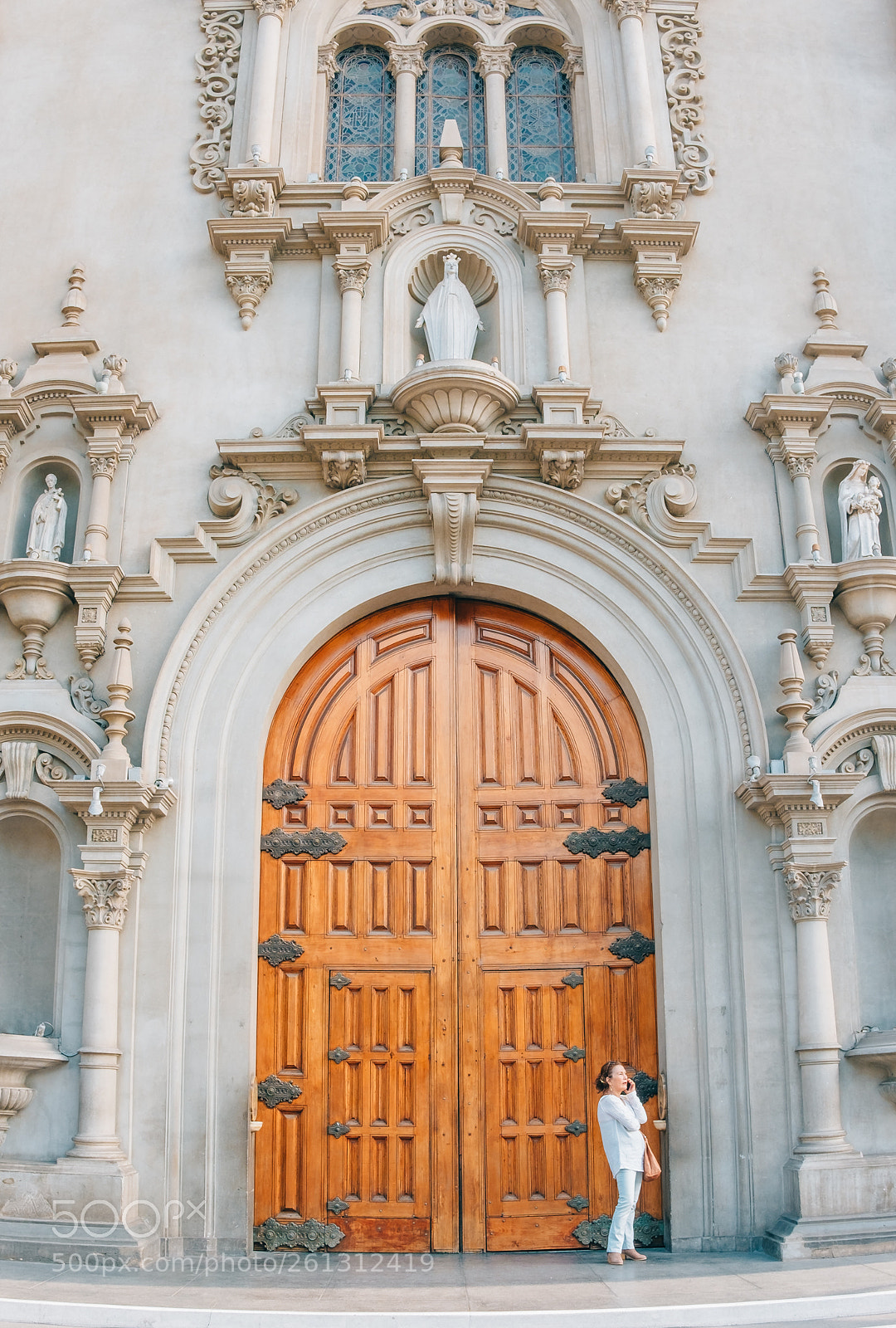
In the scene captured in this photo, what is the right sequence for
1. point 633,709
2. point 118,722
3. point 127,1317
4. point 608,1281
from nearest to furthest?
1. point 127,1317
2. point 608,1281
3. point 118,722
4. point 633,709

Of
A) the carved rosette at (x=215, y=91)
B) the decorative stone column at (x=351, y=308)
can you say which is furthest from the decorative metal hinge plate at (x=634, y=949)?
the carved rosette at (x=215, y=91)

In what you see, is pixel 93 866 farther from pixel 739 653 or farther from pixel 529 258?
pixel 529 258

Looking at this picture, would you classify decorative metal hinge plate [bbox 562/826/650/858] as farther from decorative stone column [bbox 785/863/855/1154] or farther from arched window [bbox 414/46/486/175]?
arched window [bbox 414/46/486/175]

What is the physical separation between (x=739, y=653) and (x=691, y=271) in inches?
146

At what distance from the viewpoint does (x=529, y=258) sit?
11.8m

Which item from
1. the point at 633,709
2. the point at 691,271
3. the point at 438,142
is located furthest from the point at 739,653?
the point at 438,142

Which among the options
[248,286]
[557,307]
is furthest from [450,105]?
[248,286]

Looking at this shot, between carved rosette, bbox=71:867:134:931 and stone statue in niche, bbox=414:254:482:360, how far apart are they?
16.2 feet

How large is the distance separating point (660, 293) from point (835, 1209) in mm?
7354

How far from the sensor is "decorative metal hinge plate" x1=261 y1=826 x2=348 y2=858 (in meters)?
10.2

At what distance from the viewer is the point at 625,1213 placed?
28.4ft

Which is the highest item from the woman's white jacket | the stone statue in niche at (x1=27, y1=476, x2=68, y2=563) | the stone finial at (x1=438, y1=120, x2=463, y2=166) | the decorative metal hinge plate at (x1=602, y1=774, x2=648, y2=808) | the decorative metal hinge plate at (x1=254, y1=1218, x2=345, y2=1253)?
the stone finial at (x1=438, y1=120, x2=463, y2=166)

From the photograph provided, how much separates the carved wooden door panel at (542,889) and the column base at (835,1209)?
41.7 inches

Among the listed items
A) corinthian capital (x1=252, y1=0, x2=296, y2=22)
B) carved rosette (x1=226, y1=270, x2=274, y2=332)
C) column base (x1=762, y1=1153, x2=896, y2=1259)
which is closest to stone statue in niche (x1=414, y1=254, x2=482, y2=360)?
carved rosette (x1=226, y1=270, x2=274, y2=332)
